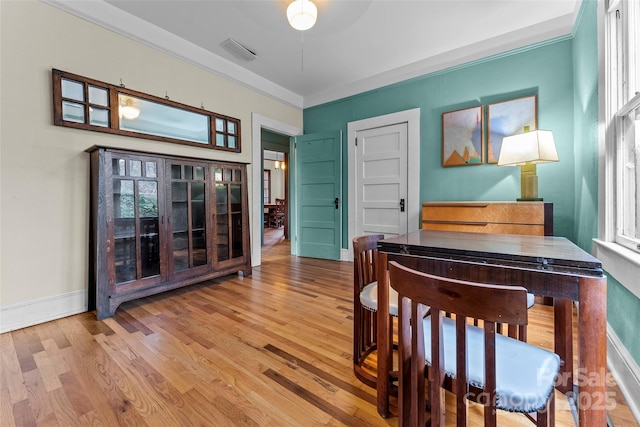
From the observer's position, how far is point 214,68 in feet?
11.0

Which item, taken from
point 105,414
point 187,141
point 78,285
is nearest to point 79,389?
point 105,414

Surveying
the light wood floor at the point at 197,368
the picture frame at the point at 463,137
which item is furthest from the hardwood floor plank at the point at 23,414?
the picture frame at the point at 463,137

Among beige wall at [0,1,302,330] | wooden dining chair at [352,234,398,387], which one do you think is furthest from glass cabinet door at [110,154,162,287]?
wooden dining chair at [352,234,398,387]

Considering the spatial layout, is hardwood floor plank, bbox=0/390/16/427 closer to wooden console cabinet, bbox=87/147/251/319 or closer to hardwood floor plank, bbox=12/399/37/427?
hardwood floor plank, bbox=12/399/37/427

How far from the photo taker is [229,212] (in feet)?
10.5

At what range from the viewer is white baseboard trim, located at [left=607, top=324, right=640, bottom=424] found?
1185 mm

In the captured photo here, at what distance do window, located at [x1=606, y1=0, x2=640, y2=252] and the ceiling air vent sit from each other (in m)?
3.22

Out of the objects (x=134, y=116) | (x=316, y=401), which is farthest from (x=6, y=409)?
(x=134, y=116)

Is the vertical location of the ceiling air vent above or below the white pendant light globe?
→ above

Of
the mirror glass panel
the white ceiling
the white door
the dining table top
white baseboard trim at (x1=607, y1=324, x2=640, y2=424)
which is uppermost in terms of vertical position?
the white ceiling

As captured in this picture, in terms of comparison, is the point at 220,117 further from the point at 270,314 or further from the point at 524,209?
the point at 524,209

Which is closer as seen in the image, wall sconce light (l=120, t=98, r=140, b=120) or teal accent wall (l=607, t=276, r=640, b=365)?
teal accent wall (l=607, t=276, r=640, b=365)

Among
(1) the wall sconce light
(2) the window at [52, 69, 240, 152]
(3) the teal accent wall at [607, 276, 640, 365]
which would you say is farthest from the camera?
(1) the wall sconce light

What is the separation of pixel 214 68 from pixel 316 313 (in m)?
3.21
